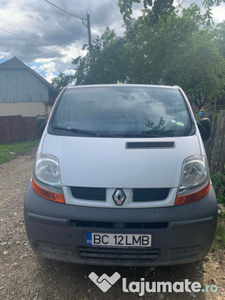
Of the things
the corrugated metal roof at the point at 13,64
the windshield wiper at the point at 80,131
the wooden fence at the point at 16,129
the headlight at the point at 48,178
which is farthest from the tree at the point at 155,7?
the corrugated metal roof at the point at 13,64

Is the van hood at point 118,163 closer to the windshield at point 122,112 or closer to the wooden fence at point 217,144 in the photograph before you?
the windshield at point 122,112

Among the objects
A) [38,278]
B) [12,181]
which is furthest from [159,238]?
[12,181]

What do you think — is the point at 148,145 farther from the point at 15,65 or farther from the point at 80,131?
the point at 15,65

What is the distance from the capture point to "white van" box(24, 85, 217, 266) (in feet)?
6.70

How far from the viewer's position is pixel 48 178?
2.26 meters

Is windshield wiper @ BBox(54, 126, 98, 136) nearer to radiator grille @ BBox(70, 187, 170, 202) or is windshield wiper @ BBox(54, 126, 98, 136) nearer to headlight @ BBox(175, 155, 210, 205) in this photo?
radiator grille @ BBox(70, 187, 170, 202)

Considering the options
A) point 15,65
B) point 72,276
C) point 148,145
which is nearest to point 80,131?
point 148,145

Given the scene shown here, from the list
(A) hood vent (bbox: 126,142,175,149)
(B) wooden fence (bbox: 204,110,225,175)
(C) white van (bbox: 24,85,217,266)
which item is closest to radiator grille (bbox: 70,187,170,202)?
(C) white van (bbox: 24,85,217,266)

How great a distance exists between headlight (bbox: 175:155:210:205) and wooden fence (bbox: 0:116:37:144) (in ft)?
51.2

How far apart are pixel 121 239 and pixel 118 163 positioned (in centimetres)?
63

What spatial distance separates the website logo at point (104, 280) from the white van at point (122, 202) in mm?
409

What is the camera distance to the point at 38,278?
8.02 feet

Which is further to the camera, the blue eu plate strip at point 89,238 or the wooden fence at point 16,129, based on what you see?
the wooden fence at point 16,129

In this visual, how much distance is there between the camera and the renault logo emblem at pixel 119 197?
82.1 inches
